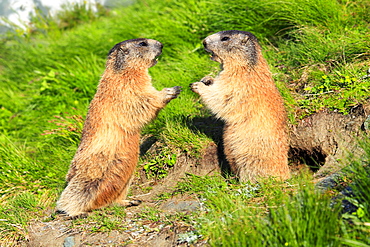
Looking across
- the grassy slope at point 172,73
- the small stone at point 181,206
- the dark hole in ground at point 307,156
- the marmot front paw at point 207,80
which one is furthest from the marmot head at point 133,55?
the dark hole in ground at point 307,156

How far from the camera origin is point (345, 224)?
10.7ft

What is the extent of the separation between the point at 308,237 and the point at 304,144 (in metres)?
2.91

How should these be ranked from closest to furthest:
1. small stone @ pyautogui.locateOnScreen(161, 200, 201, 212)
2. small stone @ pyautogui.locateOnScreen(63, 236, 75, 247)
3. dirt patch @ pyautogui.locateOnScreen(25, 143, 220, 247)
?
dirt patch @ pyautogui.locateOnScreen(25, 143, 220, 247), small stone @ pyautogui.locateOnScreen(161, 200, 201, 212), small stone @ pyautogui.locateOnScreen(63, 236, 75, 247)

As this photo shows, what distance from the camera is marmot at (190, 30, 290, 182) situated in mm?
5266

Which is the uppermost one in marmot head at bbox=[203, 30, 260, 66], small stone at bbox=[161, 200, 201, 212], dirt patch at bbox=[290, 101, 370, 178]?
marmot head at bbox=[203, 30, 260, 66]

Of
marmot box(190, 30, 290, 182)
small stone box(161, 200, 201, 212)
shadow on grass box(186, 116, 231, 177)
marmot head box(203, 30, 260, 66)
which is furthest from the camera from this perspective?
shadow on grass box(186, 116, 231, 177)

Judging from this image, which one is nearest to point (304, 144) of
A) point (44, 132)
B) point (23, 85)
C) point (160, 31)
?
point (160, 31)

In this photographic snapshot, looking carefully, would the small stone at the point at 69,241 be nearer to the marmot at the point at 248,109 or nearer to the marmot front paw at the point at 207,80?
the marmot at the point at 248,109

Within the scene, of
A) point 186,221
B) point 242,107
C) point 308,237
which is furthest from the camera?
point 242,107

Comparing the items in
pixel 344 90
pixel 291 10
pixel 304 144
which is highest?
pixel 291 10

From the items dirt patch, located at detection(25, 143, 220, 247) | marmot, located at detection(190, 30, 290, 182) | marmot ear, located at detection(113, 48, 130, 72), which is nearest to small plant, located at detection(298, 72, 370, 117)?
marmot, located at detection(190, 30, 290, 182)

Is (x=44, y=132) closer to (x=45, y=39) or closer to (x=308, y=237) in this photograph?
(x=45, y=39)

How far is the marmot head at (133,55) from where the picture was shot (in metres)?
5.86

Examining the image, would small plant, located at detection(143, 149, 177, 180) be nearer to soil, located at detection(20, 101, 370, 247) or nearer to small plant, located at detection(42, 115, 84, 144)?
soil, located at detection(20, 101, 370, 247)
